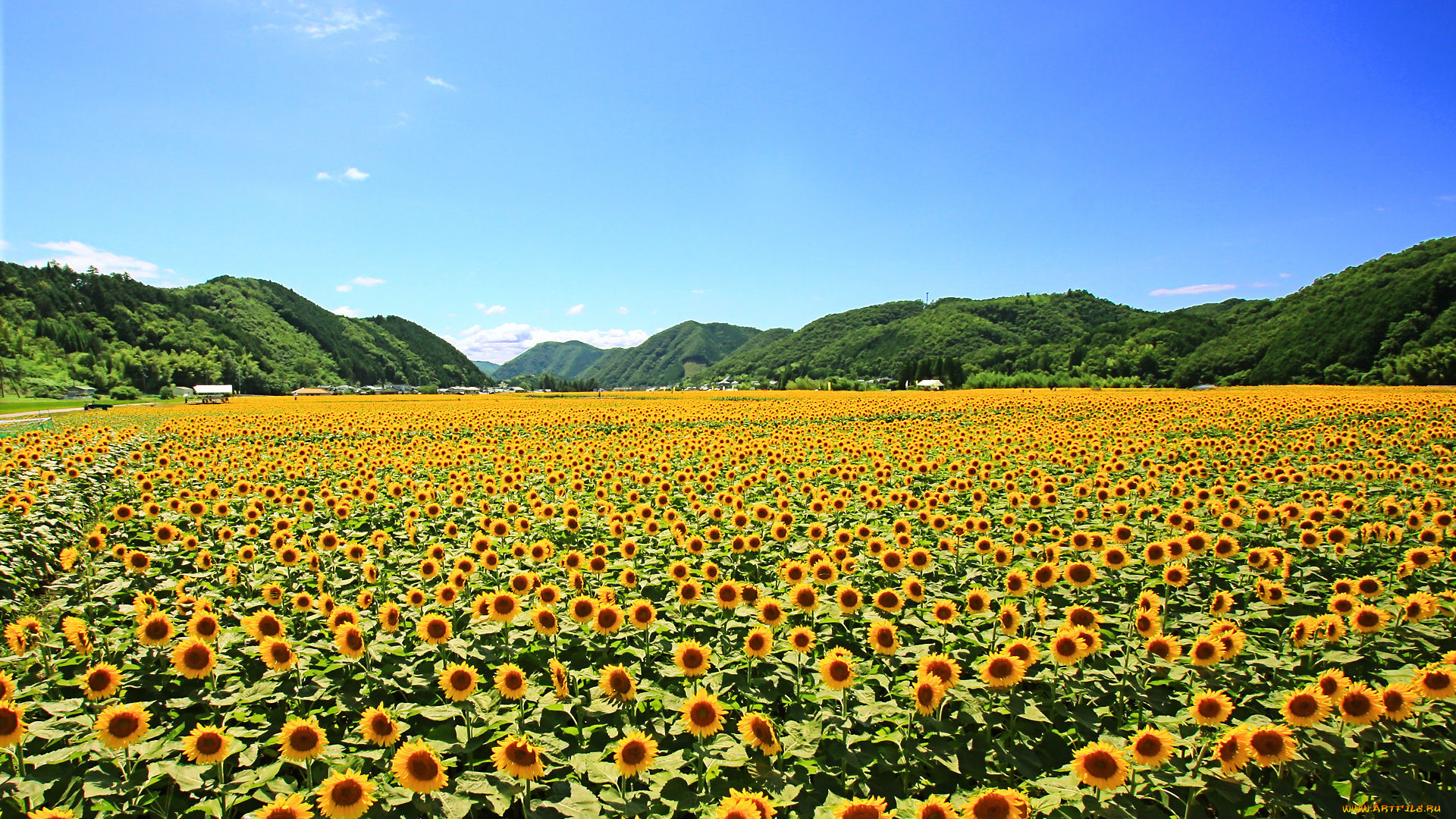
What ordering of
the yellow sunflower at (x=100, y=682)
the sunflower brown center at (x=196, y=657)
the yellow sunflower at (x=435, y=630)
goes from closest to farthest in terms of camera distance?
the yellow sunflower at (x=100, y=682) < the sunflower brown center at (x=196, y=657) < the yellow sunflower at (x=435, y=630)

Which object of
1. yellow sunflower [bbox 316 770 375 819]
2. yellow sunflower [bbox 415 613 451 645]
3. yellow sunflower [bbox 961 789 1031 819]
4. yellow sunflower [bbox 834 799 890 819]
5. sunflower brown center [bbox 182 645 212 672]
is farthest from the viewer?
yellow sunflower [bbox 415 613 451 645]

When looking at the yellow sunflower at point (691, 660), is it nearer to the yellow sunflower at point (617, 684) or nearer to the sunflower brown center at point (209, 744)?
the yellow sunflower at point (617, 684)

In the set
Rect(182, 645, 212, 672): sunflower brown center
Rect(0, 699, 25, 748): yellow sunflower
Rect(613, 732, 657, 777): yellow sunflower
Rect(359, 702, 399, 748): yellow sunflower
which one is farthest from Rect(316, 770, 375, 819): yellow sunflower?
Rect(182, 645, 212, 672): sunflower brown center

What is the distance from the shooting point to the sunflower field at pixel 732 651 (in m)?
3.33

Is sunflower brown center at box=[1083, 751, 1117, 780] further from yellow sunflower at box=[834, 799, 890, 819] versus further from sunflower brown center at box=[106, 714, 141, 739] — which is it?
sunflower brown center at box=[106, 714, 141, 739]

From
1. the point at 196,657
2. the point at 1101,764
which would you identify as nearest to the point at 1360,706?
the point at 1101,764

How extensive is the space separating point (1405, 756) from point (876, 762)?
272 cm

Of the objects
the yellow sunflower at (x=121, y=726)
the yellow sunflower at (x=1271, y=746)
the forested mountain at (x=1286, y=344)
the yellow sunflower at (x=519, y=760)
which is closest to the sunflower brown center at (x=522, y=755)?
the yellow sunflower at (x=519, y=760)

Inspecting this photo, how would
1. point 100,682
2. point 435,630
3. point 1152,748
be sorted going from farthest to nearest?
point 435,630 < point 100,682 < point 1152,748

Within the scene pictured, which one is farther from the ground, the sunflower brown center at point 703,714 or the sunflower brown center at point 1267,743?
the sunflower brown center at point 1267,743

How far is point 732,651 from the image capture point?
4980 mm

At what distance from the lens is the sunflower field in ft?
10.9

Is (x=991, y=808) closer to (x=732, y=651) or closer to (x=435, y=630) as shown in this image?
(x=732, y=651)

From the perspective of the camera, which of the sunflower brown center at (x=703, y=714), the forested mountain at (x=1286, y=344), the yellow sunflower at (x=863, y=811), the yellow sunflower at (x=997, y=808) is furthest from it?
the forested mountain at (x=1286, y=344)
